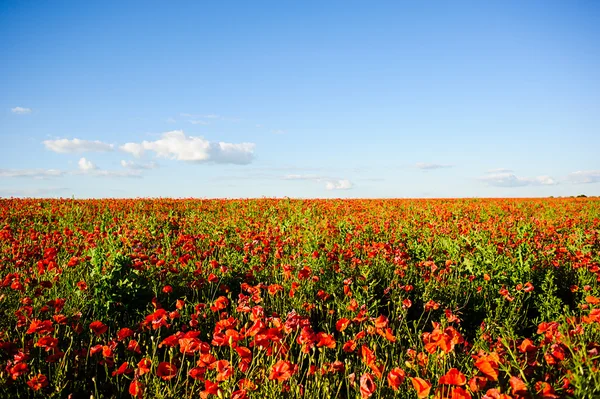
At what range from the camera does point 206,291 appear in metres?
4.37

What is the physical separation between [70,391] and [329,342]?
6.14 ft

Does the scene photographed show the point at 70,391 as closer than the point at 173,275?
Yes

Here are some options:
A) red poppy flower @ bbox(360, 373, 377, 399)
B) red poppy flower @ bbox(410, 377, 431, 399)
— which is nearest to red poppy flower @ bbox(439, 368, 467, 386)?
red poppy flower @ bbox(410, 377, 431, 399)

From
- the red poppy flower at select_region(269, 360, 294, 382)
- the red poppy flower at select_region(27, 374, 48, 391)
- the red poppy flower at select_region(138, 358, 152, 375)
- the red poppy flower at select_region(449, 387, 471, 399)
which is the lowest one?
the red poppy flower at select_region(27, 374, 48, 391)

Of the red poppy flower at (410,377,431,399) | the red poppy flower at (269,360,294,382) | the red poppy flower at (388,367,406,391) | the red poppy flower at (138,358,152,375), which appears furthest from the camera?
the red poppy flower at (138,358,152,375)

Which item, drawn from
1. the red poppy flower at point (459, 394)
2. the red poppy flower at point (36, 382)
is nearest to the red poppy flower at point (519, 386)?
the red poppy flower at point (459, 394)

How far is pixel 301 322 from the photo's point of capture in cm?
233

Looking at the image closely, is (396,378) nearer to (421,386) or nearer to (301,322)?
(421,386)

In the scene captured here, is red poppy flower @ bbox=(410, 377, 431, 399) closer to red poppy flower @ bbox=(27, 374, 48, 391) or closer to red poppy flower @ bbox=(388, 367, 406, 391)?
red poppy flower @ bbox=(388, 367, 406, 391)

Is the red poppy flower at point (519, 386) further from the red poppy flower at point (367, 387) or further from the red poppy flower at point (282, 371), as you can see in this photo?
the red poppy flower at point (282, 371)

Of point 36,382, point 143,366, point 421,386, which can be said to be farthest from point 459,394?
point 36,382

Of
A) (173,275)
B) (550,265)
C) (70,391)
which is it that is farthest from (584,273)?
(70,391)

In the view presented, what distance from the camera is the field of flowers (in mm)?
2090

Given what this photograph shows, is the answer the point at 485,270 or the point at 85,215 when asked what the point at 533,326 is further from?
the point at 85,215
